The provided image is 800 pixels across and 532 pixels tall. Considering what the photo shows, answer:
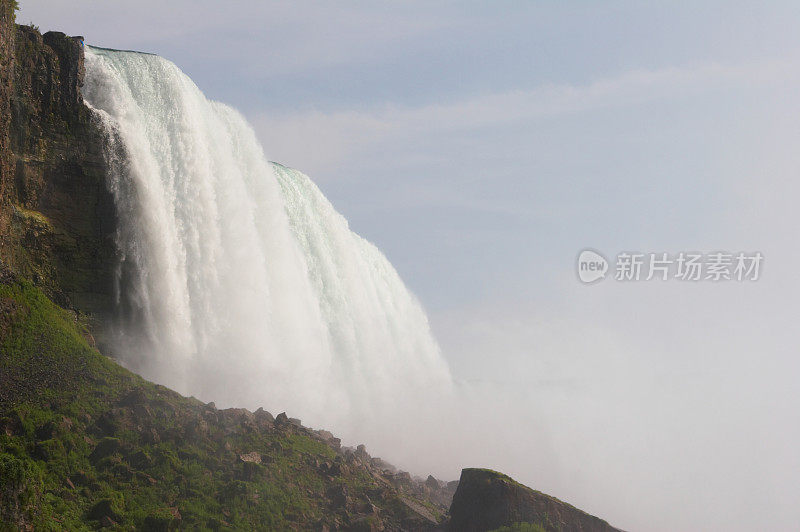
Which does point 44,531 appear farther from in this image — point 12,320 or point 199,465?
point 12,320

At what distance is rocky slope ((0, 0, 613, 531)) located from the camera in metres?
28.2

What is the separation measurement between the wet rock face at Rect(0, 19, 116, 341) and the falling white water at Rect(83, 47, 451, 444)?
1.06 meters

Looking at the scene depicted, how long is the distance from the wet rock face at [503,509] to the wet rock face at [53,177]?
18.6 m

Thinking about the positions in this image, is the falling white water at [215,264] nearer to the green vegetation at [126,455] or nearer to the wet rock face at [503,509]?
the green vegetation at [126,455]

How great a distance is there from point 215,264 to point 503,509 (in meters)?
20.1

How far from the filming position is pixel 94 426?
30766mm

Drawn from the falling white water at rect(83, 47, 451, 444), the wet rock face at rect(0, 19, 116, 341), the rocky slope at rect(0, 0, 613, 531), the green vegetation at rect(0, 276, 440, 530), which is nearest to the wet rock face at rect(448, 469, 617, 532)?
the rocky slope at rect(0, 0, 613, 531)

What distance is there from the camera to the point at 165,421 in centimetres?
3269

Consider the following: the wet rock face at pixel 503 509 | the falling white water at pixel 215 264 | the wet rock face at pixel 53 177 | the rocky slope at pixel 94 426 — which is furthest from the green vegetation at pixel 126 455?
the falling white water at pixel 215 264

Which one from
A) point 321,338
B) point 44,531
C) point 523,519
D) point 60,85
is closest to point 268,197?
point 321,338

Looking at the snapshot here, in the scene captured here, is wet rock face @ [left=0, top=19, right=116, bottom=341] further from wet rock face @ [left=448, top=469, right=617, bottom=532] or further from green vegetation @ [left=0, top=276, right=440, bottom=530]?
wet rock face @ [left=448, top=469, right=617, bottom=532]

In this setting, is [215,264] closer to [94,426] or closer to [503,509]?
[94,426]

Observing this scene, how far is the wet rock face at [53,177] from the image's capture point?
3541 centimetres

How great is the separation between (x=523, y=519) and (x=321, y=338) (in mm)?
23650
